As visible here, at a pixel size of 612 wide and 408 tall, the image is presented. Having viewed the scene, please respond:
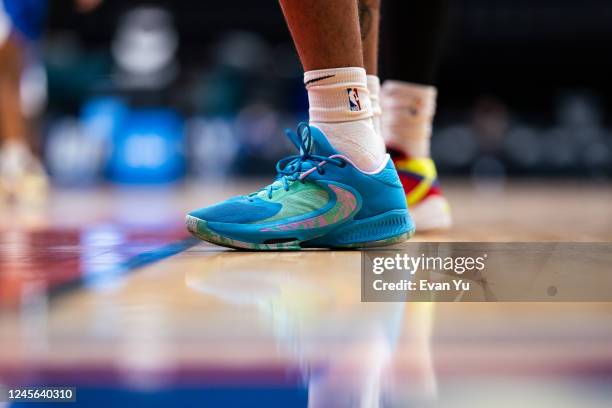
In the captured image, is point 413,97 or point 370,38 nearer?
point 370,38

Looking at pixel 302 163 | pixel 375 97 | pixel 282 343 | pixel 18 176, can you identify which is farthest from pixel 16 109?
pixel 282 343

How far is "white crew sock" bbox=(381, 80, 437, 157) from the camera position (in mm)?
1611

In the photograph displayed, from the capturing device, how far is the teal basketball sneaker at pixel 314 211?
1.18 m

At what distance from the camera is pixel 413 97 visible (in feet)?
5.33

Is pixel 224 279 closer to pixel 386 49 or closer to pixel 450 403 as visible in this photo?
pixel 450 403

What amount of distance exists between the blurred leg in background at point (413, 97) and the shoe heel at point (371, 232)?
381 millimetres

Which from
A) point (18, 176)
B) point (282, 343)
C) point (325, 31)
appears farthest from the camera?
point (18, 176)

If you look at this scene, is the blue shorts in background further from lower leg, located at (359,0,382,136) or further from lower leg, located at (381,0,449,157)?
lower leg, located at (359,0,382,136)

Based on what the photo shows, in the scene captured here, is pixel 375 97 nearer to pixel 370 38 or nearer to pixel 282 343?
pixel 370 38

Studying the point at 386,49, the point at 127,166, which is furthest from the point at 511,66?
the point at 386,49

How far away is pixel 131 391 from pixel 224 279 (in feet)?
1.38

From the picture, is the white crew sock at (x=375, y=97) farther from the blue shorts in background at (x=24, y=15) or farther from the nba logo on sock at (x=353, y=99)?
the blue shorts in background at (x=24, y=15)

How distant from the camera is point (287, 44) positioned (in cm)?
1015

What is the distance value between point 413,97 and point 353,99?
46 centimetres
